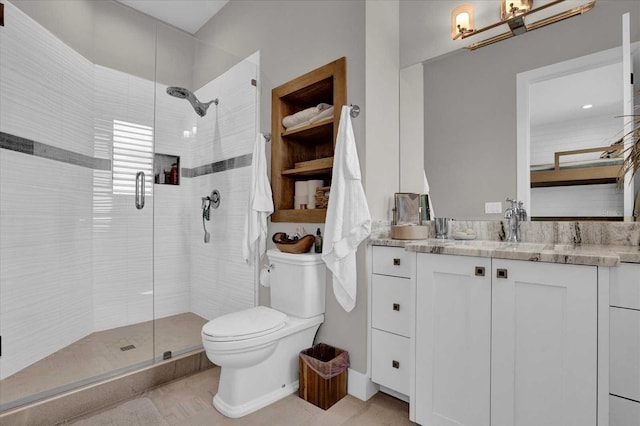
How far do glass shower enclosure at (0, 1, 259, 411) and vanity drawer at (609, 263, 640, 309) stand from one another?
217 centimetres

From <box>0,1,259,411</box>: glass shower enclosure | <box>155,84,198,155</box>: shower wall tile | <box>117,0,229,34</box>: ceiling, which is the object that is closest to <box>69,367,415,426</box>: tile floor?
<box>0,1,259,411</box>: glass shower enclosure

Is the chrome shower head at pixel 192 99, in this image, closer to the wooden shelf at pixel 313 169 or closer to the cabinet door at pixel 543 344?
the wooden shelf at pixel 313 169

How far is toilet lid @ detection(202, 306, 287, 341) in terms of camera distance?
65.0 inches

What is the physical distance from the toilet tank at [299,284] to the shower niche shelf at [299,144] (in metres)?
0.30

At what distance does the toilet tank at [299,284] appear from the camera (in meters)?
2.00

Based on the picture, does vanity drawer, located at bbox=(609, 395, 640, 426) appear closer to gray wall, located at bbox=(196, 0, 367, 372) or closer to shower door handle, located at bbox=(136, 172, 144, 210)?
gray wall, located at bbox=(196, 0, 367, 372)

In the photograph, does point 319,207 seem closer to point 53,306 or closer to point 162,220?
point 162,220

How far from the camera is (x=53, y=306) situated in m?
2.15

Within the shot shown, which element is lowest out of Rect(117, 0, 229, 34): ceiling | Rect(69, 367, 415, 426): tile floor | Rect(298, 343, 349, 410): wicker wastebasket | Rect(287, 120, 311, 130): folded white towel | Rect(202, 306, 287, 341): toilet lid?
Rect(69, 367, 415, 426): tile floor

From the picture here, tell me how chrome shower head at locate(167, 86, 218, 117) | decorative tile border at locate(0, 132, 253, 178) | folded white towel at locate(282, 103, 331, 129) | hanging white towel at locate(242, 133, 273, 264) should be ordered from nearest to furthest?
Result: decorative tile border at locate(0, 132, 253, 178) < folded white towel at locate(282, 103, 331, 129) < hanging white towel at locate(242, 133, 273, 264) < chrome shower head at locate(167, 86, 218, 117)

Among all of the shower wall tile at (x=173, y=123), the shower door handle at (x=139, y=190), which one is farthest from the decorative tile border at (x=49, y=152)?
the shower wall tile at (x=173, y=123)

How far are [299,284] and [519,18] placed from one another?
1.87 metres

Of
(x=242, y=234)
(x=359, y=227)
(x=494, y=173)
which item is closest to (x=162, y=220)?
(x=242, y=234)

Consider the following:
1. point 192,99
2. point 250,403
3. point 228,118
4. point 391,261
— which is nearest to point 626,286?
point 391,261
